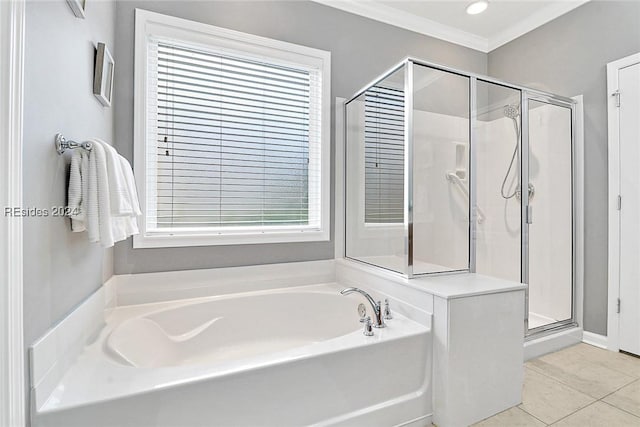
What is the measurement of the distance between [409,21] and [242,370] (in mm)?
2998

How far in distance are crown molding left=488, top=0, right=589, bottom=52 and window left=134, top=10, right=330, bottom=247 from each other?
1.85 meters

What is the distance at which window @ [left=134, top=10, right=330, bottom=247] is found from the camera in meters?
2.09

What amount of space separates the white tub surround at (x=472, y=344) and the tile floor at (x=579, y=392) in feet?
0.40

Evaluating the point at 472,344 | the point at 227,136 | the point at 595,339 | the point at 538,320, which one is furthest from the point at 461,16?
the point at 595,339

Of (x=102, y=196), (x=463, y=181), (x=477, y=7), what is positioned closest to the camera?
(x=102, y=196)

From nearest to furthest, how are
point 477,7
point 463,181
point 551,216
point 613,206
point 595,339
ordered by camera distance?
point 463,181 < point 613,206 < point 595,339 < point 551,216 < point 477,7

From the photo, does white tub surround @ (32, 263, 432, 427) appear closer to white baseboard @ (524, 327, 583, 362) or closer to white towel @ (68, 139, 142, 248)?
white towel @ (68, 139, 142, 248)

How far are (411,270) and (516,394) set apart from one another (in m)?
0.83

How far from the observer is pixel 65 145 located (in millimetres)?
1234

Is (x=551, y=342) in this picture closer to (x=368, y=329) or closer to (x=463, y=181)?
(x=463, y=181)

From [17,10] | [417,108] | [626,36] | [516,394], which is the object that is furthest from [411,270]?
[626,36]

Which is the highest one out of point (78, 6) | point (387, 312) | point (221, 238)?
point (78, 6)

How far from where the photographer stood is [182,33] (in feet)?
6.95

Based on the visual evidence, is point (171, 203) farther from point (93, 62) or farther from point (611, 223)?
point (611, 223)
